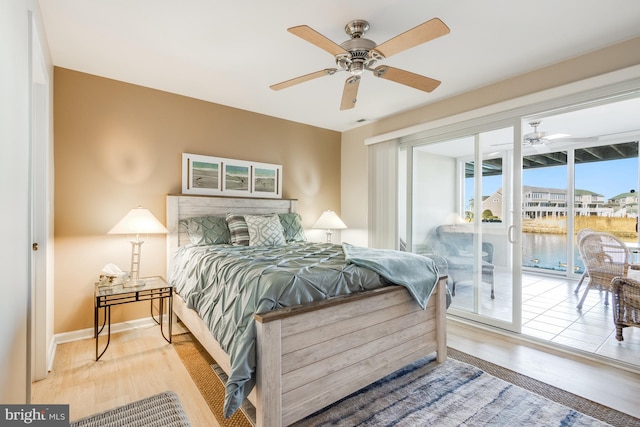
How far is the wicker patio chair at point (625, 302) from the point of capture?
100.0 inches

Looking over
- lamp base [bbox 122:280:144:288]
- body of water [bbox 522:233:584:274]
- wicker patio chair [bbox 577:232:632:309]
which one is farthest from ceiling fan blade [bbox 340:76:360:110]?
Answer: body of water [bbox 522:233:584:274]

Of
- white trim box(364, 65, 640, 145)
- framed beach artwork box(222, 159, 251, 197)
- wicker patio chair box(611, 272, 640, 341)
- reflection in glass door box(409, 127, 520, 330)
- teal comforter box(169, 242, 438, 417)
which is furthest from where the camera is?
framed beach artwork box(222, 159, 251, 197)

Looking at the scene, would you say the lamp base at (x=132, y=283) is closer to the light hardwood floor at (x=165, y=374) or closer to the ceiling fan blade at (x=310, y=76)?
the light hardwood floor at (x=165, y=374)

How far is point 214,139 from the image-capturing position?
3.70m

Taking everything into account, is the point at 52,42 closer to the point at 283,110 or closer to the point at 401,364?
the point at 283,110

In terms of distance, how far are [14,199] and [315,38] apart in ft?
5.56

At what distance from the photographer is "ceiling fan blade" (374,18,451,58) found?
1588 millimetres

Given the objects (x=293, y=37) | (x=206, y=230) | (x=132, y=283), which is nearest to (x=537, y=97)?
(x=293, y=37)

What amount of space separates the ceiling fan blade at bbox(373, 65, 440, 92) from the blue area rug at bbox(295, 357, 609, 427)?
2140 mm

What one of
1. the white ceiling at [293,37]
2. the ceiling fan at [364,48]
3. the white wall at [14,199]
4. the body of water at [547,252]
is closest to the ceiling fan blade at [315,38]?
the ceiling fan at [364,48]

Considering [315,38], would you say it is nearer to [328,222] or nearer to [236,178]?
[236,178]

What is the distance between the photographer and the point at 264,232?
10.8ft

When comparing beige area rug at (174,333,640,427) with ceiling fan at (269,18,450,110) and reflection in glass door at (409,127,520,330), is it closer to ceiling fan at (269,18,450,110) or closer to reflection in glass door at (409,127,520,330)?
reflection in glass door at (409,127,520,330)

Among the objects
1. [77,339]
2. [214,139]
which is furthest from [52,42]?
[77,339]
